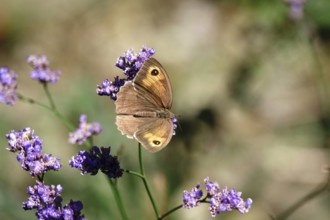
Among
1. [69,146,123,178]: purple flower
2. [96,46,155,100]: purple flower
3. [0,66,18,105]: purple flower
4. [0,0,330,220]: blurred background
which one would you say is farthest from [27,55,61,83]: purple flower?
[0,0,330,220]: blurred background

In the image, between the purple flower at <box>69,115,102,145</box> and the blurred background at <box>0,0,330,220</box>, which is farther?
the blurred background at <box>0,0,330,220</box>

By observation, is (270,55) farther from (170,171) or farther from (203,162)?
(170,171)

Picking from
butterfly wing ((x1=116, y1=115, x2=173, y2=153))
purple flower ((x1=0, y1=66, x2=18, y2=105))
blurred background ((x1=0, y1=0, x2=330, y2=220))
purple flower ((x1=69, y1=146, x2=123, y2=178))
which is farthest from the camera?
blurred background ((x1=0, y1=0, x2=330, y2=220))

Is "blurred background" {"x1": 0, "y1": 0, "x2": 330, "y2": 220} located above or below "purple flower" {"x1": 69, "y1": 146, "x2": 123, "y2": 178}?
above

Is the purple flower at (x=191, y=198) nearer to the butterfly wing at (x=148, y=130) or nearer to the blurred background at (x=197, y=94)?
the butterfly wing at (x=148, y=130)

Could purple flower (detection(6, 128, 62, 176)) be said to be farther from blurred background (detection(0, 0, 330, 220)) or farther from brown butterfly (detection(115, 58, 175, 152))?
blurred background (detection(0, 0, 330, 220))

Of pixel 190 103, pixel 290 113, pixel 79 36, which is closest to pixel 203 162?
pixel 190 103

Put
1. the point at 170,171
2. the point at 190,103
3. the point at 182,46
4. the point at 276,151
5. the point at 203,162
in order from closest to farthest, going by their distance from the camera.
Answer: the point at 170,171 → the point at 203,162 → the point at 276,151 → the point at 190,103 → the point at 182,46
